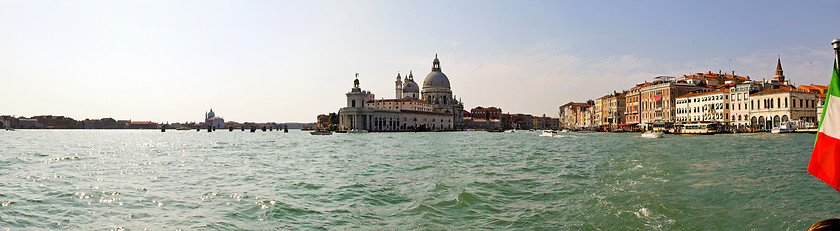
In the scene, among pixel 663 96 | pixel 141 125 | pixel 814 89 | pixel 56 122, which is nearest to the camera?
pixel 814 89

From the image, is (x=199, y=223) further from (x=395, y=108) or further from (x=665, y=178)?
(x=395, y=108)

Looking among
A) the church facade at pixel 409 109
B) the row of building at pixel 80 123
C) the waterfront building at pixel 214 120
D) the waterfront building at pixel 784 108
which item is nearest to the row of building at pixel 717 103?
the waterfront building at pixel 784 108

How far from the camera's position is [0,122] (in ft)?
468

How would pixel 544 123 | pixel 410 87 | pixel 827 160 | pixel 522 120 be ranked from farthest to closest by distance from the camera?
1. pixel 544 123
2. pixel 522 120
3. pixel 410 87
4. pixel 827 160

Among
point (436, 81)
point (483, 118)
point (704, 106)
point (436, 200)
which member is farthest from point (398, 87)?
point (436, 200)

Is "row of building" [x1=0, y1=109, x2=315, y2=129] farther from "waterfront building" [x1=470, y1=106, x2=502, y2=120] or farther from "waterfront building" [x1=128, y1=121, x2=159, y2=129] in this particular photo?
"waterfront building" [x1=470, y1=106, x2=502, y2=120]

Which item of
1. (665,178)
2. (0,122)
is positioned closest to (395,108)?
(665,178)

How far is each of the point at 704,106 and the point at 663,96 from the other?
649cm

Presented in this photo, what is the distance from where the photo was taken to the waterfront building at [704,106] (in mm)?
59594

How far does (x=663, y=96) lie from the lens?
67.8m

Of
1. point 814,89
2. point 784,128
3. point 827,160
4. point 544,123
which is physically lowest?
point 827,160

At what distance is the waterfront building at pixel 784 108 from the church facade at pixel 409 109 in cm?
5707

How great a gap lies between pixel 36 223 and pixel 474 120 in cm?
12827

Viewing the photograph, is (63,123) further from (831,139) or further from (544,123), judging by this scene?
(831,139)
